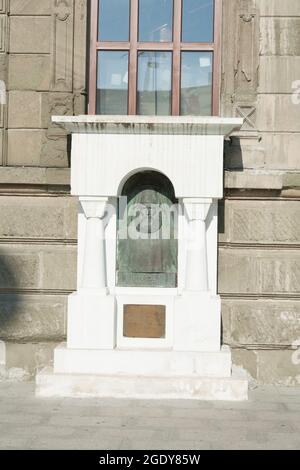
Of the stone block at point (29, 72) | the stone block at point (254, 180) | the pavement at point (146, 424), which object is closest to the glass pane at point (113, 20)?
the stone block at point (29, 72)

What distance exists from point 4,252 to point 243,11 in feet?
16.4

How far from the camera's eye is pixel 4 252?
362 inches

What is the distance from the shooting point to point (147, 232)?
8750mm

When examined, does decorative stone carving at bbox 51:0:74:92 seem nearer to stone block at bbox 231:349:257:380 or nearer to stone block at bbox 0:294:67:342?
stone block at bbox 0:294:67:342

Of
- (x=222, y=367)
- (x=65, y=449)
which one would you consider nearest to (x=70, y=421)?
(x=65, y=449)

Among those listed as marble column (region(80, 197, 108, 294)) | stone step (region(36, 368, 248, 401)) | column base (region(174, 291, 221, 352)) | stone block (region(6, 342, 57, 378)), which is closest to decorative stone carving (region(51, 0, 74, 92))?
marble column (region(80, 197, 108, 294))

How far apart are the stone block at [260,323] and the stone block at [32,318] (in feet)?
7.91

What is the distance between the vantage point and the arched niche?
871 cm

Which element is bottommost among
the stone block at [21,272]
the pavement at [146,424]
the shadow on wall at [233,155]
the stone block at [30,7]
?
the pavement at [146,424]

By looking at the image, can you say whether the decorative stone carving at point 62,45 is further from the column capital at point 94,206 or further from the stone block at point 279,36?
the stone block at point 279,36

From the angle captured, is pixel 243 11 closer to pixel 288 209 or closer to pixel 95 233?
pixel 288 209

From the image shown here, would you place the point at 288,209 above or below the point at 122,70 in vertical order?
below

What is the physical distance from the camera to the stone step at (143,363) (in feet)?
26.2

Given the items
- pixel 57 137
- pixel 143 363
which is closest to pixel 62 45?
pixel 57 137
